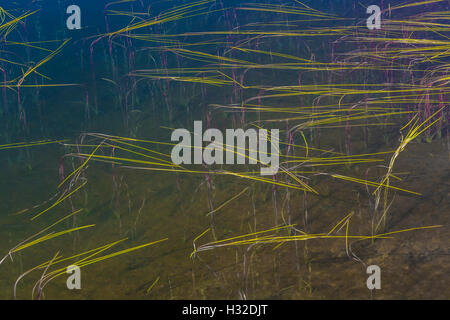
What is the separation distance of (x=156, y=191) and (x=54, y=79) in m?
1.52

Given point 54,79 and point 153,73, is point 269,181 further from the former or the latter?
point 54,79

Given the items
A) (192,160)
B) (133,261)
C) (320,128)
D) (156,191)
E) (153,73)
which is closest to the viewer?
(133,261)

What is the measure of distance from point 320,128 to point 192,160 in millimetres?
716

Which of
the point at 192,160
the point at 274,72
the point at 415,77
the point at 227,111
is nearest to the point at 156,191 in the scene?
the point at 192,160

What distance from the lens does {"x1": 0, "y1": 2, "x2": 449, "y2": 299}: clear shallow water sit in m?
1.98

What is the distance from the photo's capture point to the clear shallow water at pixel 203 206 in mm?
1982

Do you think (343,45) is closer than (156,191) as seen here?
No

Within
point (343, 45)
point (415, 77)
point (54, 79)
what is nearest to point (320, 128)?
point (415, 77)

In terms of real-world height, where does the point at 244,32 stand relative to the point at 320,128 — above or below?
above

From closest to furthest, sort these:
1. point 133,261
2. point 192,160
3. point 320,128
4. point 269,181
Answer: point 133,261
point 269,181
point 192,160
point 320,128

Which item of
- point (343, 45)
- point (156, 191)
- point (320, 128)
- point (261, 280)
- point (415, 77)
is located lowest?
point (261, 280)

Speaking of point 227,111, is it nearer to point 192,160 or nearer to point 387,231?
point 192,160

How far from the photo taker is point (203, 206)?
248 cm

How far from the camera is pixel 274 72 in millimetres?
3637
